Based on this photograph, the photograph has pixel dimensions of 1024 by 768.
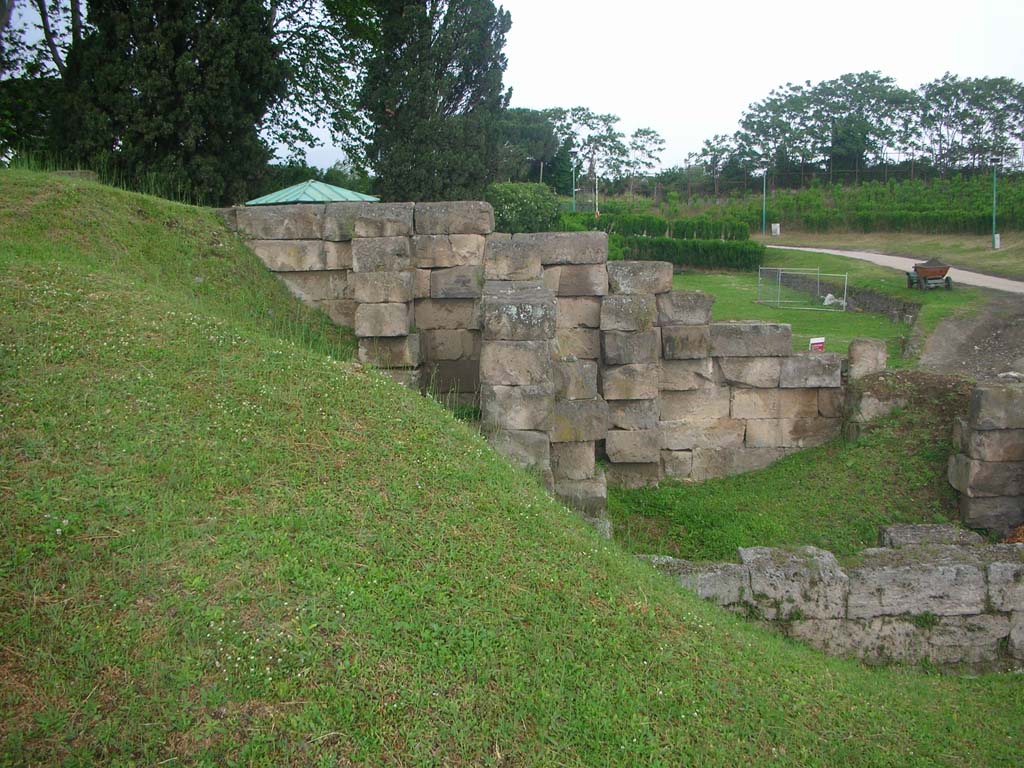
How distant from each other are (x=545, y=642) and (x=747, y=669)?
1.23 metres

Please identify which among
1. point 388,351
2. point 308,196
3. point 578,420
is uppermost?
point 308,196

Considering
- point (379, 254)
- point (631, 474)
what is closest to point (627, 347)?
point (631, 474)

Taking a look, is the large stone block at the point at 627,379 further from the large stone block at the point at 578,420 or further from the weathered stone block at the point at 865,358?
the weathered stone block at the point at 865,358

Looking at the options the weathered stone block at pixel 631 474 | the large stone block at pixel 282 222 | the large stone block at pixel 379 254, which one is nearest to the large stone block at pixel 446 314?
the large stone block at pixel 379 254

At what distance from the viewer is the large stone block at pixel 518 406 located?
7215 millimetres

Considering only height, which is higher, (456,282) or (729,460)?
(456,282)

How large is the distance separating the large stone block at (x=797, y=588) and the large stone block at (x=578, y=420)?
2.43 m

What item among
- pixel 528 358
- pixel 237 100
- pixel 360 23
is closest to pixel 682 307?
pixel 528 358

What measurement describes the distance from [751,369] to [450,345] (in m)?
3.72

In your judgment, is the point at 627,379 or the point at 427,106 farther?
the point at 427,106

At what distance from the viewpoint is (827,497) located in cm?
919

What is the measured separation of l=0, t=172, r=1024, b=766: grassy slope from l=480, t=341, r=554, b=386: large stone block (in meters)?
0.94

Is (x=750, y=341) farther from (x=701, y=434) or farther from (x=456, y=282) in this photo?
A: (x=456, y=282)

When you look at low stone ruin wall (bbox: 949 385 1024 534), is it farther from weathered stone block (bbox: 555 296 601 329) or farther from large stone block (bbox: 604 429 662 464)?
weathered stone block (bbox: 555 296 601 329)
